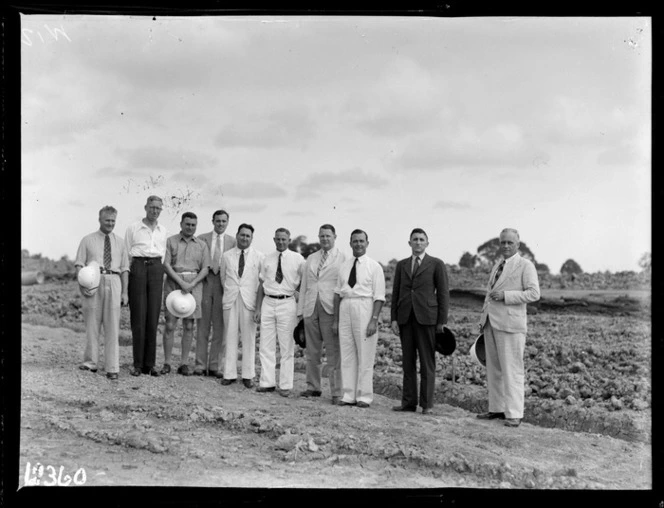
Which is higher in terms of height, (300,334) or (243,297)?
(243,297)

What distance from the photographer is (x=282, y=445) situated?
6730mm

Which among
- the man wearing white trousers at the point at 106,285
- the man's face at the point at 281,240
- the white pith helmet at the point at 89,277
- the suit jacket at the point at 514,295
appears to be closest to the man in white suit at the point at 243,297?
the man's face at the point at 281,240

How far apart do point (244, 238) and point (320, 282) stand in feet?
3.29

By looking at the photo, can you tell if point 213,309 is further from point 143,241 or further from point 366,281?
point 366,281

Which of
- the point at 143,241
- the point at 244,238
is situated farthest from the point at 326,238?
the point at 143,241

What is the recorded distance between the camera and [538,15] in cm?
596

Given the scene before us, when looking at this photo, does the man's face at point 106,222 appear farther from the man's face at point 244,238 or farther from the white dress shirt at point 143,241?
the man's face at point 244,238

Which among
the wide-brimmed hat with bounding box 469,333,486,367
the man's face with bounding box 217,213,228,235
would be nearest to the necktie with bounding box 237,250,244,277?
the man's face with bounding box 217,213,228,235

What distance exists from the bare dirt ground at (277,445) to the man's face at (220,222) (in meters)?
1.75

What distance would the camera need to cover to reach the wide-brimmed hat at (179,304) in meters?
8.47
